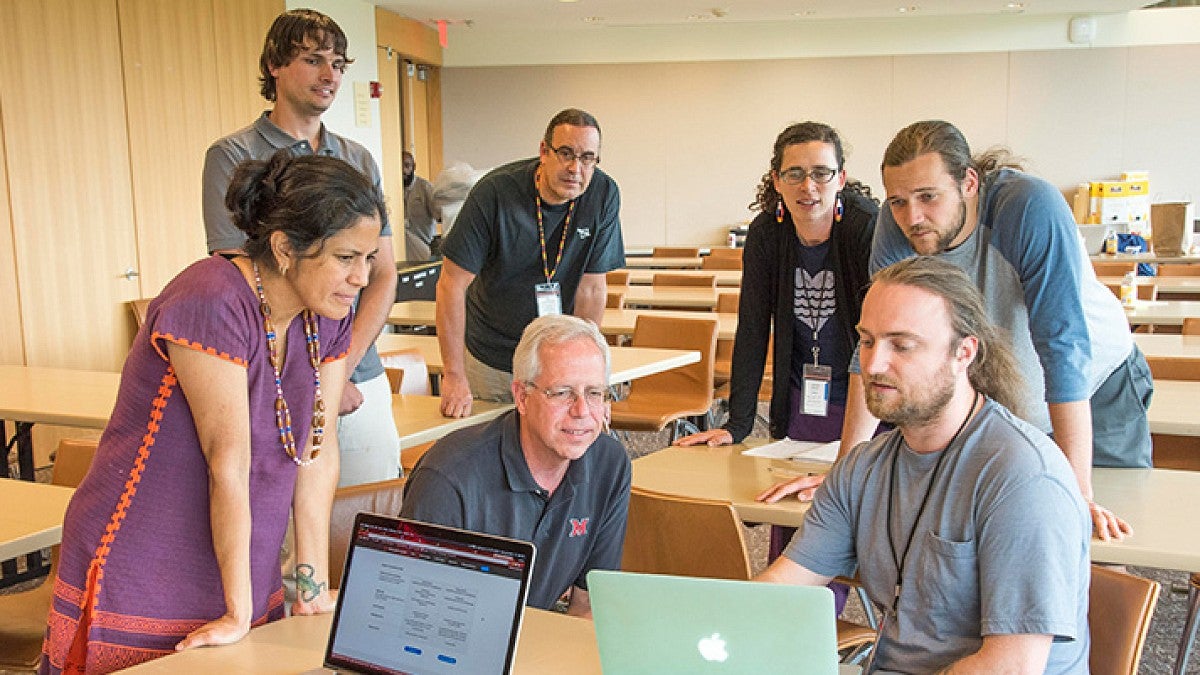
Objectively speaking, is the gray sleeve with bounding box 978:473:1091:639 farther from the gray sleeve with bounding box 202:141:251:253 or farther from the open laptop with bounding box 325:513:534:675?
A: the gray sleeve with bounding box 202:141:251:253

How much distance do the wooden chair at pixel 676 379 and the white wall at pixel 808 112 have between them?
709 cm

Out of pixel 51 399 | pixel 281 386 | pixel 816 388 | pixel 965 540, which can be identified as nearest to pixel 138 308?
pixel 51 399

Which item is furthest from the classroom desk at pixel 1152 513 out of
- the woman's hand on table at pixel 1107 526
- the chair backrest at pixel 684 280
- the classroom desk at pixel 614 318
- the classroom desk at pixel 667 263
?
the classroom desk at pixel 667 263

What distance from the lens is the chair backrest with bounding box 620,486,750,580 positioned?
2.31 metres

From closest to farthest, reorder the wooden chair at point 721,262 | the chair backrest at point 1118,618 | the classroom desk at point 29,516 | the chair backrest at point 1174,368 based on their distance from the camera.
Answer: the chair backrest at point 1118,618, the classroom desk at point 29,516, the chair backrest at point 1174,368, the wooden chair at point 721,262

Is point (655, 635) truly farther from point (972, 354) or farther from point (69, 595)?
point (69, 595)

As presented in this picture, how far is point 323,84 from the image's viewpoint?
288 cm

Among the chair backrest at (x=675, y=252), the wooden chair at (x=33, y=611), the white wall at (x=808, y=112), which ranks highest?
the white wall at (x=808, y=112)

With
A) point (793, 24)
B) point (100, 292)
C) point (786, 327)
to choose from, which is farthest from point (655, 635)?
point (793, 24)

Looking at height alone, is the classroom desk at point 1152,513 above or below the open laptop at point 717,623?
below

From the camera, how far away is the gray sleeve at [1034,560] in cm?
175

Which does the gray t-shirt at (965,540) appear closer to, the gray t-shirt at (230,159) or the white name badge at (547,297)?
the gray t-shirt at (230,159)

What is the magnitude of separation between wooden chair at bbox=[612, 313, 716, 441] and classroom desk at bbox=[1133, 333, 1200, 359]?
1952 millimetres

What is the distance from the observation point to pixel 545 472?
2234 millimetres
